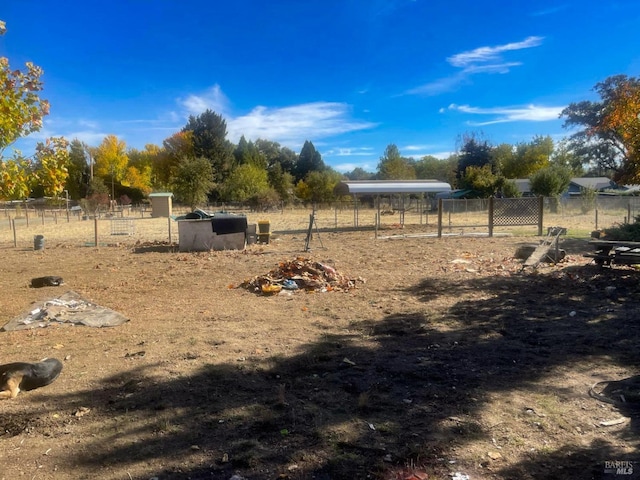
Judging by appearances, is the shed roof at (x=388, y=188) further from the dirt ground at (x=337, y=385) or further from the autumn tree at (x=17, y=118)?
the autumn tree at (x=17, y=118)

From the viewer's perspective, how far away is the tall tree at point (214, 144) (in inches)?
2648

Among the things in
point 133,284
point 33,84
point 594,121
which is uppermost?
point 594,121

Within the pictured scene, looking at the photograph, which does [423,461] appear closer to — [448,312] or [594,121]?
[448,312]

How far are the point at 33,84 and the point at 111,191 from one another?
7688 cm

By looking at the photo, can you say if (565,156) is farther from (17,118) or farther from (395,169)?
(17,118)

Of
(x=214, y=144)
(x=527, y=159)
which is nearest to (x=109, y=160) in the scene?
(x=214, y=144)

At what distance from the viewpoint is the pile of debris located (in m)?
10.4

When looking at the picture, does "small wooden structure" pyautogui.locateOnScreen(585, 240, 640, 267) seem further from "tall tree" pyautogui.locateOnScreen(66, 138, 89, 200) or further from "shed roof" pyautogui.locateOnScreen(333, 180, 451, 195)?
"tall tree" pyautogui.locateOnScreen(66, 138, 89, 200)

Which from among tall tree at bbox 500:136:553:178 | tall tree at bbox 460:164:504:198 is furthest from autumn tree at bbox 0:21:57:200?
tall tree at bbox 500:136:553:178

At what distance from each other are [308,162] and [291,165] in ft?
14.5

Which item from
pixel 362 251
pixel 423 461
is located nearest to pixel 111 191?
pixel 362 251

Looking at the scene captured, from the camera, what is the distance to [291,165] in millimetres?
84750

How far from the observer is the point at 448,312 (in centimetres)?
818

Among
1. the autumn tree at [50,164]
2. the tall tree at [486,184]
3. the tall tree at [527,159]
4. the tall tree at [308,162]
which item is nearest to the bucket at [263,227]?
the autumn tree at [50,164]
